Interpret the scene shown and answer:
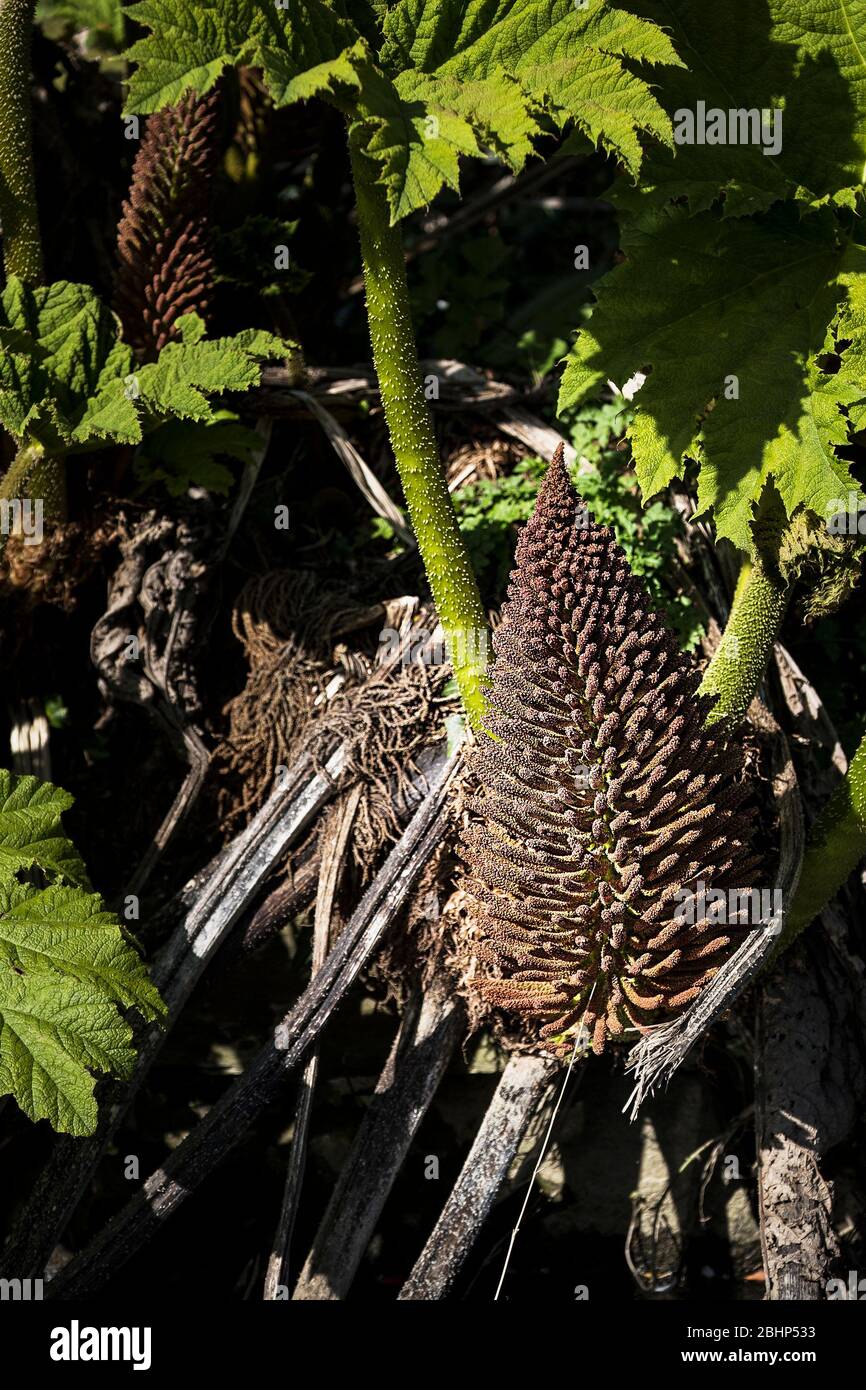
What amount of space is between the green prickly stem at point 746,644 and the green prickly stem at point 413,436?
2.04ft

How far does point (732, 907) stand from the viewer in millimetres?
3031

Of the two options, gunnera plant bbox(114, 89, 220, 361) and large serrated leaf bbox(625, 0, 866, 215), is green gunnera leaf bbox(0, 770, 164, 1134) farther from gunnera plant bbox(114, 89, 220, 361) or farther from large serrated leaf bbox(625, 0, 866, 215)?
large serrated leaf bbox(625, 0, 866, 215)

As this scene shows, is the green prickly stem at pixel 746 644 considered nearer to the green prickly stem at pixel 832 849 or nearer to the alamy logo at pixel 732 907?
the green prickly stem at pixel 832 849

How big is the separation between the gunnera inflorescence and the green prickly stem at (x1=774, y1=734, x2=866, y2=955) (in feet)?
1.10

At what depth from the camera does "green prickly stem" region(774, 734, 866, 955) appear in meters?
3.28

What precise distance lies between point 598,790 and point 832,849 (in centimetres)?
79

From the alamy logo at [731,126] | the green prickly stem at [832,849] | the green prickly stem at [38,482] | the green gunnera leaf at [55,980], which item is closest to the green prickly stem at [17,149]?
the green prickly stem at [38,482]

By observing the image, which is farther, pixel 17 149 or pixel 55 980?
pixel 17 149

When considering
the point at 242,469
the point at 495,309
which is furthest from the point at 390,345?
the point at 495,309

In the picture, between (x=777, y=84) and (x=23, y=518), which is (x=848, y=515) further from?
(x=23, y=518)

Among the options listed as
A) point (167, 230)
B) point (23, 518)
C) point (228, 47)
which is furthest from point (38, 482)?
→ point (228, 47)

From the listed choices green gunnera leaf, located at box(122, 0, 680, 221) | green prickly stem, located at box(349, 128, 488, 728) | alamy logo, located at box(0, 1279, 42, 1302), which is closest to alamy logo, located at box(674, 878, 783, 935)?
green prickly stem, located at box(349, 128, 488, 728)

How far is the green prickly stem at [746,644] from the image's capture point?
3.34 metres
